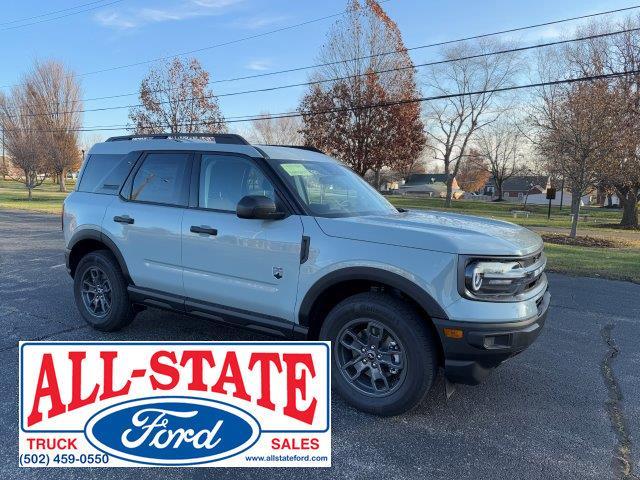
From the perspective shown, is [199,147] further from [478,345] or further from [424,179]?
[424,179]

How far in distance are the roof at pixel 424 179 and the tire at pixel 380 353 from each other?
349 feet

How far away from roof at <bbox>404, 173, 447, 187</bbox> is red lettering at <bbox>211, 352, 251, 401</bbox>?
351ft

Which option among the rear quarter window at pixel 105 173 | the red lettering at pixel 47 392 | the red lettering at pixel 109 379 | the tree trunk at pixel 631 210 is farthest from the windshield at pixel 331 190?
the tree trunk at pixel 631 210

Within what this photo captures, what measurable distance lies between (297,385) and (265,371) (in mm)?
223

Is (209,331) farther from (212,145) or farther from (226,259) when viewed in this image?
(212,145)

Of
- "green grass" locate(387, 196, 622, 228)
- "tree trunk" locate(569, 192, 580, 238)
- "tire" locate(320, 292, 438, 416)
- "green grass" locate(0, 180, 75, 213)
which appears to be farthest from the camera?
"green grass" locate(387, 196, 622, 228)

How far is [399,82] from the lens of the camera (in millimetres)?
17875

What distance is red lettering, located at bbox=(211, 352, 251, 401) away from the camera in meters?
2.82

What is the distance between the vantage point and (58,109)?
3653cm

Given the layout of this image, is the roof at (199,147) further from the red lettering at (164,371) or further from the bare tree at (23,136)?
the bare tree at (23,136)

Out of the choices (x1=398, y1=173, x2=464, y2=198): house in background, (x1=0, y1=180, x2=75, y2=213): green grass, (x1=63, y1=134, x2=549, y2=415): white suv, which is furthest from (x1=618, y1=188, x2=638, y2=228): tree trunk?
(x1=398, y1=173, x2=464, y2=198): house in background

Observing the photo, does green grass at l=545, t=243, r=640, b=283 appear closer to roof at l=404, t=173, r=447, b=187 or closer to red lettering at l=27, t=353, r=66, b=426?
red lettering at l=27, t=353, r=66, b=426

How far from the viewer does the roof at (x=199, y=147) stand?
3826mm

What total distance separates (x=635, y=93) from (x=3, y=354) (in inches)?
1098
